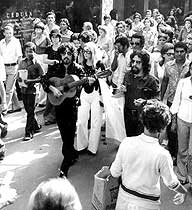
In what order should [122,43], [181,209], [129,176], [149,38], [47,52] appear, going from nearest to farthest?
[129,176] < [181,209] < [122,43] < [47,52] < [149,38]

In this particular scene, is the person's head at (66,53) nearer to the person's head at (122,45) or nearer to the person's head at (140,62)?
the person's head at (140,62)

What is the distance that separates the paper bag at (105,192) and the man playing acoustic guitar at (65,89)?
199 cm

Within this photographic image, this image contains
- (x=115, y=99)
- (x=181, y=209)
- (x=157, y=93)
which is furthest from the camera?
(x=115, y=99)

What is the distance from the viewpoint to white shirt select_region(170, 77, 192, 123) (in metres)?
5.62

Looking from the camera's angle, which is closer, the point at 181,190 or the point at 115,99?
the point at 181,190

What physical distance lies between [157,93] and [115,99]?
0.70 m

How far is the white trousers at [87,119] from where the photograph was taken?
6719 mm

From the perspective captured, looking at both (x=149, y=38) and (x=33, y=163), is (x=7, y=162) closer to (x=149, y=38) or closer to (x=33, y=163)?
(x=33, y=163)

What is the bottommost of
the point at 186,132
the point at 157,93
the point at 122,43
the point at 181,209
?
the point at 181,209

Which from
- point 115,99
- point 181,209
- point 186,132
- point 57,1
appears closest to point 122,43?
point 115,99

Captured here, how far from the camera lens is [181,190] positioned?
3754mm

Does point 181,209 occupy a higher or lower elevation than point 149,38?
lower

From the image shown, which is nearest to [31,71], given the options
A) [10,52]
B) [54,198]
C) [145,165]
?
[10,52]

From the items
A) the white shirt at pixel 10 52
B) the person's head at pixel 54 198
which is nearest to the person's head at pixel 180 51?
the white shirt at pixel 10 52
